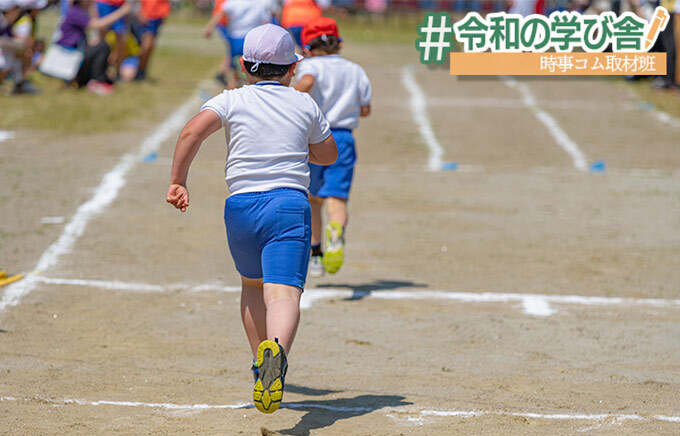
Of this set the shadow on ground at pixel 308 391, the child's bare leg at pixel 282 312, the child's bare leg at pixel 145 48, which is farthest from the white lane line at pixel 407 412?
the child's bare leg at pixel 145 48

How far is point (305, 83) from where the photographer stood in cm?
709

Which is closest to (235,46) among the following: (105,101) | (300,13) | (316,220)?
(300,13)

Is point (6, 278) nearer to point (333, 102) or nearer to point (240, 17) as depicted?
point (333, 102)

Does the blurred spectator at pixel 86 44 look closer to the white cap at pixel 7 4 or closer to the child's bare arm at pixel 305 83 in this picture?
the white cap at pixel 7 4

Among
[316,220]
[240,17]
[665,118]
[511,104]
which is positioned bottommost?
[511,104]

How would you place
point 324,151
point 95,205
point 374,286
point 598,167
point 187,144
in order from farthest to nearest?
point 598,167 → point 95,205 → point 374,286 → point 324,151 → point 187,144

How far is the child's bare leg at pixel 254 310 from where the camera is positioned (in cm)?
491

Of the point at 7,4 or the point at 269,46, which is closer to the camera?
the point at 269,46

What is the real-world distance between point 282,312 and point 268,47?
1.23 meters

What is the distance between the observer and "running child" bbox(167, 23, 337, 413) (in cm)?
452

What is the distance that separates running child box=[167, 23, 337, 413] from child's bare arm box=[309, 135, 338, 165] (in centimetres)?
11

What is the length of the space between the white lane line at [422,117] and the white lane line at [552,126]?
5.79 ft

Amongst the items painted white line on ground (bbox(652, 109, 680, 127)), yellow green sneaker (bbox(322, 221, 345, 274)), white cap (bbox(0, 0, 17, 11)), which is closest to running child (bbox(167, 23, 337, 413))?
yellow green sneaker (bbox(322, 221, 345, 274))

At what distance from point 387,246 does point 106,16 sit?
1095 centimetres
